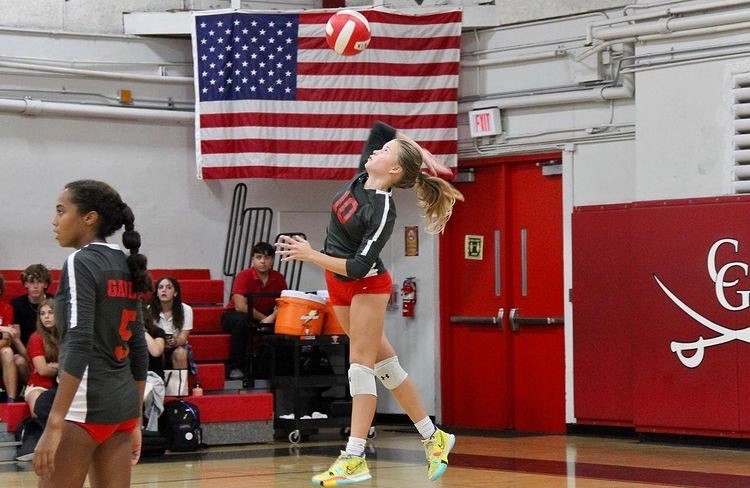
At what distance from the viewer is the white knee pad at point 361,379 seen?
7.23 metres

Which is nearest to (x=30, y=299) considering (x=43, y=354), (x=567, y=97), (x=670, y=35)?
(x=43, y=354)

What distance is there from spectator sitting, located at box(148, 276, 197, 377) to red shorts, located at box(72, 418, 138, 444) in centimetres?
743

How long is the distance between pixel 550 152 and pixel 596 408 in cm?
282

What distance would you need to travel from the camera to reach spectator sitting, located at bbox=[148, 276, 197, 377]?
12.0m

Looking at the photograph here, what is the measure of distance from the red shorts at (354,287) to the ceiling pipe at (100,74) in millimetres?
6976

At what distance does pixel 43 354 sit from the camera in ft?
36.0

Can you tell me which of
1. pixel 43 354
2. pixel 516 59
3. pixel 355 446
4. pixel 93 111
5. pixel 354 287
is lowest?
pixel 355 446

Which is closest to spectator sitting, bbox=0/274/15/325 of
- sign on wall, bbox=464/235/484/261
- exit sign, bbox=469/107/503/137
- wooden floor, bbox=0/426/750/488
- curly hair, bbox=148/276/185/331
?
curly hair, bbox=148/276/185/331

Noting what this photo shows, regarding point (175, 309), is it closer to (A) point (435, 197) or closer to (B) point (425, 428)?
(B) point (425, 428)

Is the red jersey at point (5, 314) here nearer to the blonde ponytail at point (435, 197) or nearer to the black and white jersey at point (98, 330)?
the blonde ponytail at point (435, 197)

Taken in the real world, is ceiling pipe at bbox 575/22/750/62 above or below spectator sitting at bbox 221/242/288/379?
above

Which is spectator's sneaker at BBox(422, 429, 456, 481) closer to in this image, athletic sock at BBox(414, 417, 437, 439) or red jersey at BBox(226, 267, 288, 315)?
athletic sock at BBox(414, 417, 437, 439)

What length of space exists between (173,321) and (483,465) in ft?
12.3

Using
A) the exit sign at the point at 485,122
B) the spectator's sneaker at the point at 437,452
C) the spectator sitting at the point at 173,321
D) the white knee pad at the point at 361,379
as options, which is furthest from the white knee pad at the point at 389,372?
the exit sign at the point at 485,122
